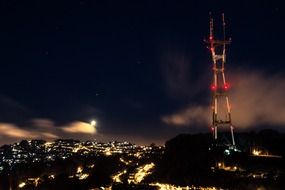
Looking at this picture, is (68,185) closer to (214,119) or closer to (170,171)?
(170,171)

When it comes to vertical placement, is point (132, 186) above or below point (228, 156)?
below

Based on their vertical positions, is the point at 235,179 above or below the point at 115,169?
below

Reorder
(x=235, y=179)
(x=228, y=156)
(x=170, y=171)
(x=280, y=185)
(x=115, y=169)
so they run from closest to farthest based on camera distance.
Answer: (x=280, y=185) → (x=235, y=179) → (x=228, y=156) → (x=170, y=171) → (x=115, y=169)

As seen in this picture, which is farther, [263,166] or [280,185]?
[263,166]

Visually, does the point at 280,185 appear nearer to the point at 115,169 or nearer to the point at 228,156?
the point at 228,156

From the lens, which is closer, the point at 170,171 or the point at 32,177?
the point at 170,171

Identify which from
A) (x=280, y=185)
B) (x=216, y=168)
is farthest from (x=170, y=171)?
(x=280, y=185)

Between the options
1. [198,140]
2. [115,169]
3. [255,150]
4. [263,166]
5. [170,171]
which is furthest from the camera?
[115,169]

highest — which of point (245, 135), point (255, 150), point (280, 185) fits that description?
point (245, 135)

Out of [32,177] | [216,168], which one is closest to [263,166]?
[216,168]
